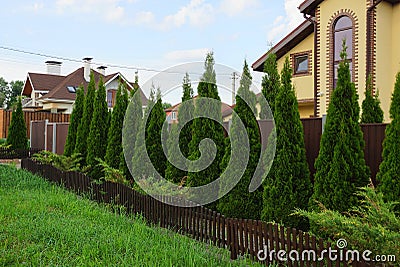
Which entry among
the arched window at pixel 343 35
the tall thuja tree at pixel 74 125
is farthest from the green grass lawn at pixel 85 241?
the arched window at pixel 343 35

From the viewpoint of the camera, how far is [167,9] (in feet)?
43.0

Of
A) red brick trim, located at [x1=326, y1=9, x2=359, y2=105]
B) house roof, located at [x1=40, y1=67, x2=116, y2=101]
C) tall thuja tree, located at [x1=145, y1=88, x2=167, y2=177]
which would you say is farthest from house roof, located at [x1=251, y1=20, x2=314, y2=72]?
house roof, located at [x1=40, y1=67, x2=116, y2=101]

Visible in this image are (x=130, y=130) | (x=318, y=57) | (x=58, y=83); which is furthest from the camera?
(x=58, y=83)

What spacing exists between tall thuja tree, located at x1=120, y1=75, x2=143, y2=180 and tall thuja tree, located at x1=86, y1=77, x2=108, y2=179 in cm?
139

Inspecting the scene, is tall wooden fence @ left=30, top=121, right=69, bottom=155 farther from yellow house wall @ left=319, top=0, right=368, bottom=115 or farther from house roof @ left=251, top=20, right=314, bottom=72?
yellow house wall @ left=319, top=0, right=368, bottom=115

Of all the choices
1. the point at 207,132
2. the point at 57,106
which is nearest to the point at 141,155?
the point at 207,132

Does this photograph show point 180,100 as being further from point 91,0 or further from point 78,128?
point 91,0

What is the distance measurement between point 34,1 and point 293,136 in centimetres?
1223

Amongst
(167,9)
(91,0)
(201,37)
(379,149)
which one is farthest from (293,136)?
(91,0)

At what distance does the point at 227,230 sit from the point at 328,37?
28.8ft

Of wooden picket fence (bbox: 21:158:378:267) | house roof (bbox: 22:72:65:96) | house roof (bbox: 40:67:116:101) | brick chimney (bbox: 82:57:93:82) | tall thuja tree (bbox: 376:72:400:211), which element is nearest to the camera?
wooden picket fence (bbox: 21:158:378:267)

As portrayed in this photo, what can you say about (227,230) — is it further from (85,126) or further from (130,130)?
(85,126)

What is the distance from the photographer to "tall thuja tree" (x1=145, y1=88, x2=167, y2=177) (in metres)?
8.89

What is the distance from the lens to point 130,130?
382 inches
